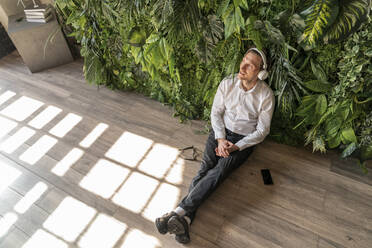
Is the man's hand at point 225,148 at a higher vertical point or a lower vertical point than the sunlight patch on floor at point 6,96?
lower

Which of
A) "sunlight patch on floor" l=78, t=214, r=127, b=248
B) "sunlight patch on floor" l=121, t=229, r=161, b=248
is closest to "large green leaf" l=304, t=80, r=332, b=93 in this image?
"sunlight patch on floor" l=121, t=229, r=161, b=248

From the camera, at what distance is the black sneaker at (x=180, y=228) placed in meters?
1.53

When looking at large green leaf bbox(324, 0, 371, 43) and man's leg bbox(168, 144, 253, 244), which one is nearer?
large green leaf bbox(324, 0, 371, 43)

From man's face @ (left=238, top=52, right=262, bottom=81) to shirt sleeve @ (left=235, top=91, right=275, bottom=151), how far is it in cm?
20

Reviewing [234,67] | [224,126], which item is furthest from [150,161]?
[234,67]

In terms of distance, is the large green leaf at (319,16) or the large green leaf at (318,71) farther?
the large green leaf at (318,71)

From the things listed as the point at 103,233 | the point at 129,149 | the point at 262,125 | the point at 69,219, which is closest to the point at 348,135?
the point at 262,125

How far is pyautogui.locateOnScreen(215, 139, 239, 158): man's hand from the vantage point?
1791mm

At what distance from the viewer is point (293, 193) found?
1791mm

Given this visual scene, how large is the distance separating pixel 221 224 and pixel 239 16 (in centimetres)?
137

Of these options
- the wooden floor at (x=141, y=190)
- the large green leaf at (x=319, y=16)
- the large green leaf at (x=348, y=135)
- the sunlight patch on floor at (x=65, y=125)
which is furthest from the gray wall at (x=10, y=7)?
the large green leaf at (x=348, y=135)

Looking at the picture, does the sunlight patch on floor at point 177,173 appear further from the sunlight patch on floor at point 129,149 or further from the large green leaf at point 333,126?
the large green leaf at point 333,126

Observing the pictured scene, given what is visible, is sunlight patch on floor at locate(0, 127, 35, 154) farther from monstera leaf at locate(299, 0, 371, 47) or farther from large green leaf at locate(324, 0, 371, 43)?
large green leaf at locate(324, 0, 371, 43)

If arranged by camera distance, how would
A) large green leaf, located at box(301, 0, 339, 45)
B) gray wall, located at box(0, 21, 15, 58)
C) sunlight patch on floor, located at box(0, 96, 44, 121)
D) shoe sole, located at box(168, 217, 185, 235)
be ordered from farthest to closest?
1. gray wall, located at box(0, 21, 15, 58)
2. sunlight patch on floor, located at box(0, 96, 44, 121)
3. shoe sole, located at box(168, 217, 185, 235)
4. large green leaf, located at box(301, 0, 339, 45)
